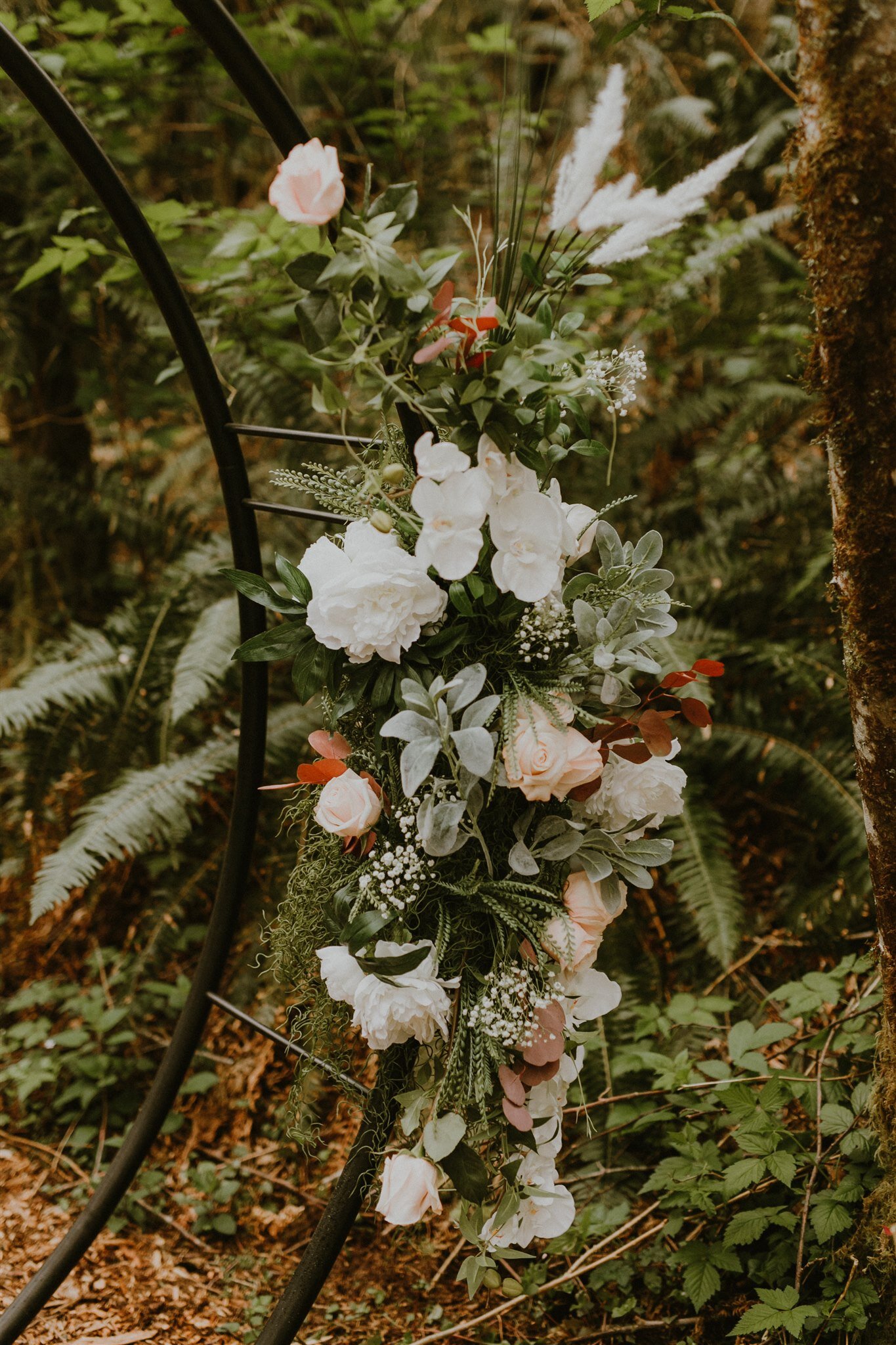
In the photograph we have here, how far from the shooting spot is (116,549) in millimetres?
3250

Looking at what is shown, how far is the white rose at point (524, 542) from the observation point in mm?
850

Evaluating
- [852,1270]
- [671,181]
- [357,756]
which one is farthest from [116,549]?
[852,1270]

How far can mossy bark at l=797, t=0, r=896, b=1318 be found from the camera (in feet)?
2.89

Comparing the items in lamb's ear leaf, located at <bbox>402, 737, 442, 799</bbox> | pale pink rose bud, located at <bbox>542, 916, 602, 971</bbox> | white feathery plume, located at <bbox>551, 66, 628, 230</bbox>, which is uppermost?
white feathery plume, located at <bbox>551, 66, 628, 230</bbox>

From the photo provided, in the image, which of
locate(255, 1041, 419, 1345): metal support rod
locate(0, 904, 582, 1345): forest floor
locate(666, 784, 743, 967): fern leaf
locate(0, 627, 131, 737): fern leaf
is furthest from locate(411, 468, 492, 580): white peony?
locate(0, 627, 131, 737): fern leaf

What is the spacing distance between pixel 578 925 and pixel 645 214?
686 mm

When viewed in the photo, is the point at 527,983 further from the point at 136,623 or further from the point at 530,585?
the point at 136,623

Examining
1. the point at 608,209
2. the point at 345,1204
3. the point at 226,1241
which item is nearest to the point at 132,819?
the point at 226,1241

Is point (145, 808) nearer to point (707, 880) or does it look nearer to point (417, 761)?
point (707, 880)

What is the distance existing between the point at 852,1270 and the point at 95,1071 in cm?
160

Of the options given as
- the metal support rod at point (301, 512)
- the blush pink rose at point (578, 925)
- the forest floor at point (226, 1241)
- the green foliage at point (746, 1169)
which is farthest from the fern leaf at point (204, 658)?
the blush pink rose at point (578, 925)

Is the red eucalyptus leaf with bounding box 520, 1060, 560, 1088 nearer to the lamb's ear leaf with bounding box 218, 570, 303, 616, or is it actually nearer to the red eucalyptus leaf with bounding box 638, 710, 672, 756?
the red eucalyptus leaf with bounding box 638, 710, 672, 756

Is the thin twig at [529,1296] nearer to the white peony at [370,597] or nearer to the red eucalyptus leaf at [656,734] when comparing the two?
the red eucalyptus leaf at [656,734]

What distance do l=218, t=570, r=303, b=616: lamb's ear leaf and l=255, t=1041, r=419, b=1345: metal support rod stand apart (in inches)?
19.9
